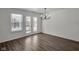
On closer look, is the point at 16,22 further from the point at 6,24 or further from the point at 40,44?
the point at 40,44

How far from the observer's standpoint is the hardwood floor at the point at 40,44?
1691mm

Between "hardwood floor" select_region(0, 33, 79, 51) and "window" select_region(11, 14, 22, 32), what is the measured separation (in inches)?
10.6

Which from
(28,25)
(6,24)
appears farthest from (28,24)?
(6,24)

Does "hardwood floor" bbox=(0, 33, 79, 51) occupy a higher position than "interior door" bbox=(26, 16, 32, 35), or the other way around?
"interior door" bbox=(26, 16, 32, 35)

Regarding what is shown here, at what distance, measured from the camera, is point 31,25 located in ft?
6.37

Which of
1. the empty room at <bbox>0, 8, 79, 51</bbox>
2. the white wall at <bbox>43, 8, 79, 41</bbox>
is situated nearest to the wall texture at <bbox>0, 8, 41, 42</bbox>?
the empty room at <bbox>0, 8, 79, 51</bbox>

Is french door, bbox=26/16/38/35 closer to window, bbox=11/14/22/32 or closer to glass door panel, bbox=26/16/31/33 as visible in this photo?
glass door panel, bbox=26/16/31/33

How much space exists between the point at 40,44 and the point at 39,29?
39cm

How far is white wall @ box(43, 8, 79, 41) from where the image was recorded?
174 cm

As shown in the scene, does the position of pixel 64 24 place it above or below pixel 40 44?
above
